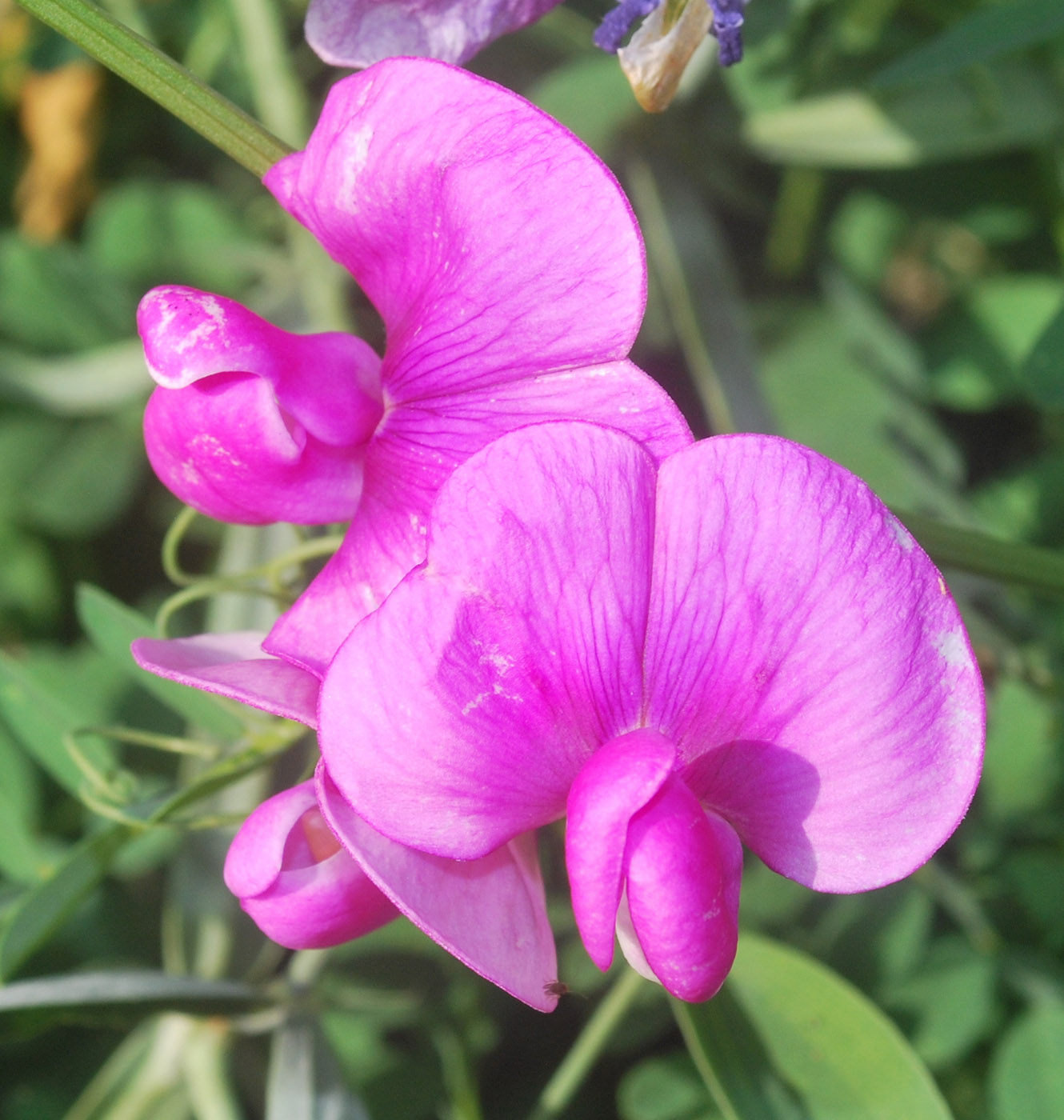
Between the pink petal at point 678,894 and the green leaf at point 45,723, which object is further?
the green leaf at point 45,723

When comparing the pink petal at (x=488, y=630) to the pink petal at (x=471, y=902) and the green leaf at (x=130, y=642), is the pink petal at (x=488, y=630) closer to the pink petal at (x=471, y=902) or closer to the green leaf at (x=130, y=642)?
the pink petal at (x=471, y=902)

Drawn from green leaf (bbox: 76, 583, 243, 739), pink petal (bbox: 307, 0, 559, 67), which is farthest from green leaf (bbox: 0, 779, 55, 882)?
pink petal (bbox: 307, 0, 559, 67)

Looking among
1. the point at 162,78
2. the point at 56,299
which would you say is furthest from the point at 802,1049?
the point at 56,299

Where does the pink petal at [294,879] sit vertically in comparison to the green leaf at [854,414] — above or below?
Answer: above

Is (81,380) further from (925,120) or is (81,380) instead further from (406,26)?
(925,120)

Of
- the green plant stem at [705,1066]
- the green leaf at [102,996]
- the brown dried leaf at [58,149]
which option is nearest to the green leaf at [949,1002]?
the green plant stem at [705,1066]

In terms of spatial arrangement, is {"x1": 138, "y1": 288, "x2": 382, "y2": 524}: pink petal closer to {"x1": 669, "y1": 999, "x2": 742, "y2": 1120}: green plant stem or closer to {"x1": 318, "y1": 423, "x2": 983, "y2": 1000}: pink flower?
{"x1": 318, "y1": 423, "x2": 983, "y2": 1000}: pink flower
